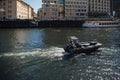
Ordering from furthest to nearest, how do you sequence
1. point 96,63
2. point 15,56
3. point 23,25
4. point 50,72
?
point 23,25, point 15,56, point 96,63, point 50,72

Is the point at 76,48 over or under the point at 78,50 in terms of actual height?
over

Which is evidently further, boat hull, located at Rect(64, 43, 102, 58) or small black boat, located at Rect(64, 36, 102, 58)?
small black boat, located at Rect(64, 36, 102, 58)

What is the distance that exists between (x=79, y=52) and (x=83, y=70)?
48.3 feet

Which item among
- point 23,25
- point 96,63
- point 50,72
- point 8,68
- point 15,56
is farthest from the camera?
point 23,25

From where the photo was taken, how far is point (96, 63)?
46875 millimetres

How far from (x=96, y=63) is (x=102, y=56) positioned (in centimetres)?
744

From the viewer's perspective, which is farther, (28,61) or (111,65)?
(28,61)

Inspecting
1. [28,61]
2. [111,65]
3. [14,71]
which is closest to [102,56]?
[111,65]

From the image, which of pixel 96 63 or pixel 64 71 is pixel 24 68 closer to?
pixel 64 71

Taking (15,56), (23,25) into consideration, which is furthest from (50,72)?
(23,25)

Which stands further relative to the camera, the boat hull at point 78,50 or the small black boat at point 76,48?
the small black boat at point 76,48

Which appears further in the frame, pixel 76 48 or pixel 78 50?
pixel 76 48

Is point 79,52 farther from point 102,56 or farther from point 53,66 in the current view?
point 53,66

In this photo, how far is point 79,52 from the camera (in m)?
56.4
